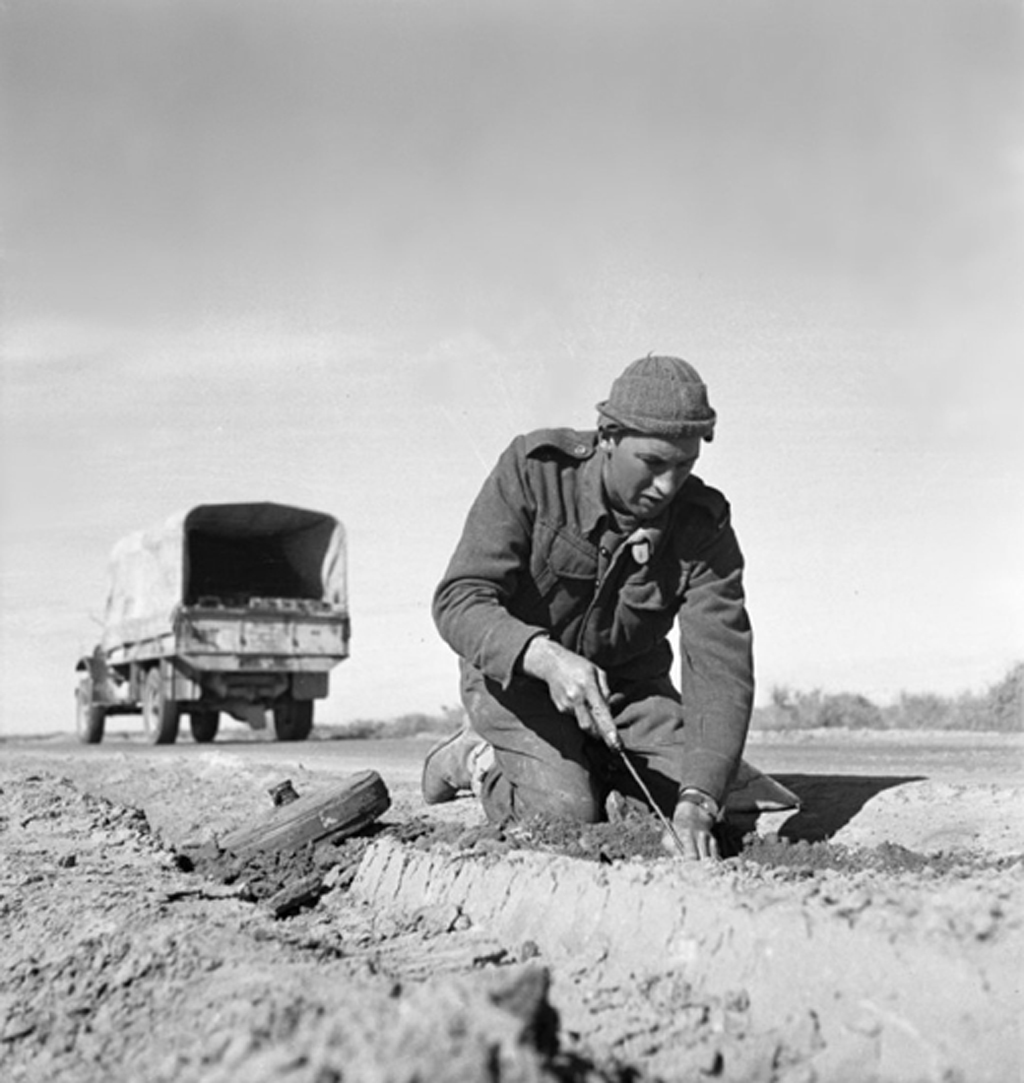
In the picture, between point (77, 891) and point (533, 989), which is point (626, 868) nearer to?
point (533, 989)

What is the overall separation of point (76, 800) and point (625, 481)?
3.43 m

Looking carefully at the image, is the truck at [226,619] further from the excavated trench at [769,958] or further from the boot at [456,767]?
the excavated trench at [769,958]

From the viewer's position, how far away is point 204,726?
17.7 metres

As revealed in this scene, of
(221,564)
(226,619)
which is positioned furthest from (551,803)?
(221,564)

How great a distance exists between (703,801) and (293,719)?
1244cm

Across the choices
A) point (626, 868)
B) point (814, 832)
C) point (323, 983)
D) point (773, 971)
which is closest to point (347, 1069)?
point (323, 983)

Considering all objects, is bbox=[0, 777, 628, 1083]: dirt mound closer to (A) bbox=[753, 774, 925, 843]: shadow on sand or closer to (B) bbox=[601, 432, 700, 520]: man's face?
(B) bbox=[601, 432, 700, 520]: man's face

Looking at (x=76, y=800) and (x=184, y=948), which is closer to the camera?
(x=184, y=948)

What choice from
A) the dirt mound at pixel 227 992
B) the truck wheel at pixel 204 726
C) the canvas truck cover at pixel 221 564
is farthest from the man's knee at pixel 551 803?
the truck wheel at pixel 204 726

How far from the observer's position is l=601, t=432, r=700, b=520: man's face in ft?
14.3

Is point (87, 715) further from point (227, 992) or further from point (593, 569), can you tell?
point (227, 992)

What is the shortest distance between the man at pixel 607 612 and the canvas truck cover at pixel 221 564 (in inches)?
422

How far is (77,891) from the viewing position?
4230 millimetres

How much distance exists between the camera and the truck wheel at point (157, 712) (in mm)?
15469
